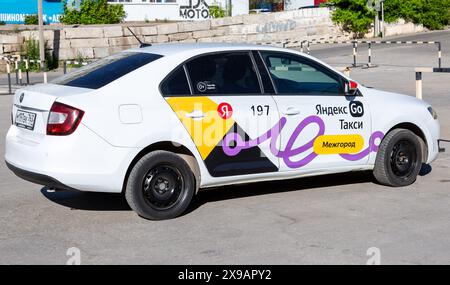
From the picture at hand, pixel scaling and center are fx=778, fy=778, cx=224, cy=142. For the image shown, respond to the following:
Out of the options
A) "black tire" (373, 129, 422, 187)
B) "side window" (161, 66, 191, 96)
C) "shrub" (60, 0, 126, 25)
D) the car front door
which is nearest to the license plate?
"side window" (161, 66, 191, 96)

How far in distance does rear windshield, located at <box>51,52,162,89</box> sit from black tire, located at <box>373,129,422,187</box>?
8.50 ft

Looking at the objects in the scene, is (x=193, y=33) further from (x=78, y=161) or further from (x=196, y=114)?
(x=78, y=161)

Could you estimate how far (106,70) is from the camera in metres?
6.98

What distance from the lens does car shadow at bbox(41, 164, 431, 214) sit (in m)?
7.41

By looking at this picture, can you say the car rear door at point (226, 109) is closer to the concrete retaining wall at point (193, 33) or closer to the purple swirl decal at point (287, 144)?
the purple swirl decal at point (287, 144)

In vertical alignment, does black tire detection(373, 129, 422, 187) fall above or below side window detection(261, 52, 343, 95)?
below

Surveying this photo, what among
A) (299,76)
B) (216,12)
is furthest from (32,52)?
(299,76)

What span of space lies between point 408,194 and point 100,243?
3349mm

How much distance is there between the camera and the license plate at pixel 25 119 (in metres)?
6.68

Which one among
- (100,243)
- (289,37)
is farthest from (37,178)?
(289,37)

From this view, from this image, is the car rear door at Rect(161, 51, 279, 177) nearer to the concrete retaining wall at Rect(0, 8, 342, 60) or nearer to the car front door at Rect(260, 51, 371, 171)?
the car front door at Rect(260, 51, 371, 171)

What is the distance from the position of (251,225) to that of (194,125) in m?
1.01

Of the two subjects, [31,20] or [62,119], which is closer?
[62,119]

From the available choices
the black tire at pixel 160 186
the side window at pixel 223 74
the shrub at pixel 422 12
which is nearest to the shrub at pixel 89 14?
the shrub at pixel 422 12
